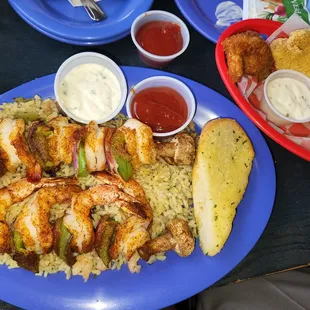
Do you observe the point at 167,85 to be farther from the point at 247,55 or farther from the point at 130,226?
the point at 130,226

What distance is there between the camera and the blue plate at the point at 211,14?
104 inches

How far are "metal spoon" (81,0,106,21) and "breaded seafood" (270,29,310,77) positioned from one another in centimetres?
104

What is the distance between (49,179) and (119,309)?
2.46 feet

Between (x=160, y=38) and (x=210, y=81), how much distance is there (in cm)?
42

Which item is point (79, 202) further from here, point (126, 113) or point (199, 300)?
point (199, 300)

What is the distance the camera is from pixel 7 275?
2.20 meters

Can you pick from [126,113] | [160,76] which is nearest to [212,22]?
[160,76]

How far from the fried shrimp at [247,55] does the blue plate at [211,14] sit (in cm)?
20

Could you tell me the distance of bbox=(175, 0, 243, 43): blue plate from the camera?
265cm

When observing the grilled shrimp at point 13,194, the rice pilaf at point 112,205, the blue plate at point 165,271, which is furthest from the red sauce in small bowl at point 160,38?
the grilled shrimp at point 13,194

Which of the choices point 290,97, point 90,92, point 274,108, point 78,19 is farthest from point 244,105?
point 78,19

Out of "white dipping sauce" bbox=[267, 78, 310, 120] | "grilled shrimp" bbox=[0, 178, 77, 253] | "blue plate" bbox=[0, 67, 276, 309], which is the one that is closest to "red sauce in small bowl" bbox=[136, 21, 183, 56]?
"blue plate" bbox=[0, 67, 276, 309]

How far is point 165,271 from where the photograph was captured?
2.31m

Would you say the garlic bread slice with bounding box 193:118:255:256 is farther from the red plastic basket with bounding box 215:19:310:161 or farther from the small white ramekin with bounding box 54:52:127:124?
the small white ramekin with bounding box 54:52:127:124
